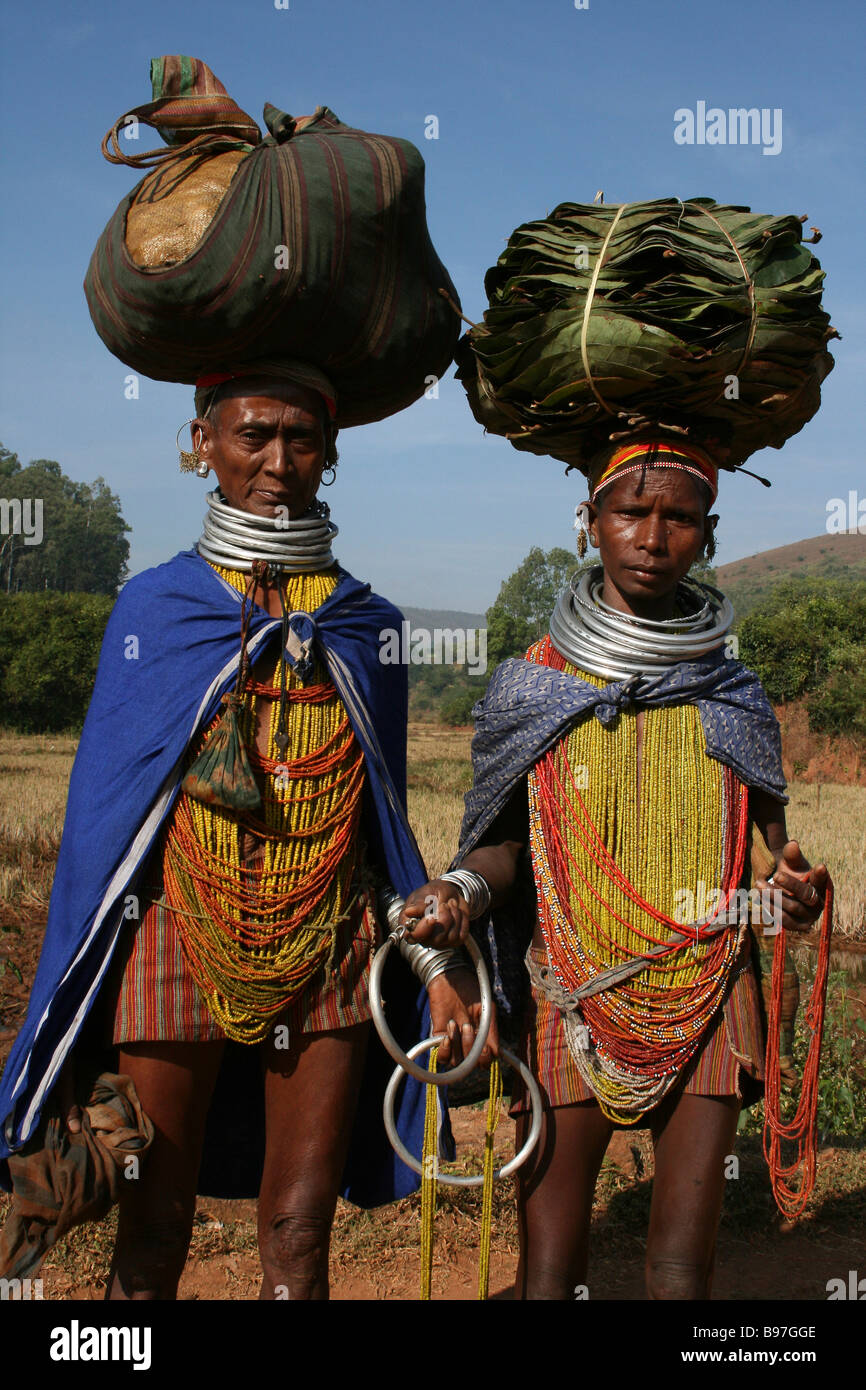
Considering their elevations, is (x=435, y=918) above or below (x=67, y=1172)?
above

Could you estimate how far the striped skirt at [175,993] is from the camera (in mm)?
2670

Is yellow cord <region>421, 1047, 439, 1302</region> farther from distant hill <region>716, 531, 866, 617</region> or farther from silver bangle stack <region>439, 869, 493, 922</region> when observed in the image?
distant hill <region>716, 531, 866, 617</region>

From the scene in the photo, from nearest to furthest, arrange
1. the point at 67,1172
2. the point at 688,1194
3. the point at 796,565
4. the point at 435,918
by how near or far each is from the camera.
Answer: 1. the point at 435,918
2. the point at 67,1172
3. the point at 688,1194
4. the point at 796,565

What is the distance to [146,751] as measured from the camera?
2711 millimetres

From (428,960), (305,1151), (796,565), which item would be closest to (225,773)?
(428,960)

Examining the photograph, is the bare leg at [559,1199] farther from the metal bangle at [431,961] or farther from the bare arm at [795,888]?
the bare arm at [795,888]

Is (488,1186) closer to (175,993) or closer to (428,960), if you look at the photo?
(428,960)

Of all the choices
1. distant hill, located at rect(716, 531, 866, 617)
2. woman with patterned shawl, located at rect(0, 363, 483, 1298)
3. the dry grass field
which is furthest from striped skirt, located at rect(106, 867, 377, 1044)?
distant hill, located at rect(716, 531, 866, 617)

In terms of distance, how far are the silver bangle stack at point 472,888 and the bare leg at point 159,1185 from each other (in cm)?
76

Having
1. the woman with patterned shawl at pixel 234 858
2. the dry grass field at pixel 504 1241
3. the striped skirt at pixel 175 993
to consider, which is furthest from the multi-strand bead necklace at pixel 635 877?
the dry grass field at pixel 504 1241

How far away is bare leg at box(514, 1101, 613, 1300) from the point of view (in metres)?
2.68

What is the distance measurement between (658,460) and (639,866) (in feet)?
3.30

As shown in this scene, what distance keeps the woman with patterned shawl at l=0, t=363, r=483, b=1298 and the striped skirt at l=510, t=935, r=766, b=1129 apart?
312mm
